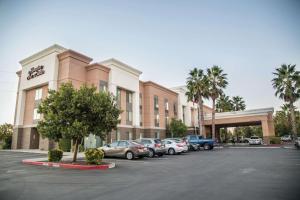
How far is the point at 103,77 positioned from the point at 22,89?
1319cm

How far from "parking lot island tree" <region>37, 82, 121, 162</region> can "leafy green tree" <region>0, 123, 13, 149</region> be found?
26.3m

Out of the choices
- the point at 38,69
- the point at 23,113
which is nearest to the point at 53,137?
the point at 38,69

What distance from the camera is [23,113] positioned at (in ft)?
107

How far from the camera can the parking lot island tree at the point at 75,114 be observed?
12979 mm

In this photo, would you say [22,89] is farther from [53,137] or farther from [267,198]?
[267,198]

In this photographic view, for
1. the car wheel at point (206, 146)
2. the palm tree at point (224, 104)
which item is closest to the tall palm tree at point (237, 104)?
the palm tree at point (224, 104)

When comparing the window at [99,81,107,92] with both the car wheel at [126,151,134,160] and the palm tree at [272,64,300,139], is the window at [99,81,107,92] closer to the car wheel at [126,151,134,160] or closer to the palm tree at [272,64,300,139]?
the car wheel at [126,151,134,160]

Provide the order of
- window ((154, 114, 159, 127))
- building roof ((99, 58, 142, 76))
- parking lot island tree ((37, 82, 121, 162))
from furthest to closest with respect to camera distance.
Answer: window ((154, 114, 159, 127)) → building roof ((99, 58, 142, 76)) → parking lot island tree ((37, 82, 121, 162))

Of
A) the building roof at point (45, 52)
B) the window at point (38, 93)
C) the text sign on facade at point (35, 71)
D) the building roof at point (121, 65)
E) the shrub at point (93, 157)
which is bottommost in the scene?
the shrub at point (93, 157)

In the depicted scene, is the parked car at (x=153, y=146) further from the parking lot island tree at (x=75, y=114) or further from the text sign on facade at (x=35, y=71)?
the text sign on facade at (x=35, y=71)

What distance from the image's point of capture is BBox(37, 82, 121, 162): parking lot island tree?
511 inches

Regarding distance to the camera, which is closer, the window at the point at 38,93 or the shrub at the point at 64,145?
the shrub at the point at 64,145

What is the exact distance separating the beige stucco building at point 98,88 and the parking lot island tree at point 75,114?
1269 cm

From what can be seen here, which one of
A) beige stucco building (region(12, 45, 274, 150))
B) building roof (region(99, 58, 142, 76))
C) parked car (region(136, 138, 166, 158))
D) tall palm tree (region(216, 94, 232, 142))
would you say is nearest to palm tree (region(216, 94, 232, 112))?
tall palm tree (region(216, 94, 232, 142))
